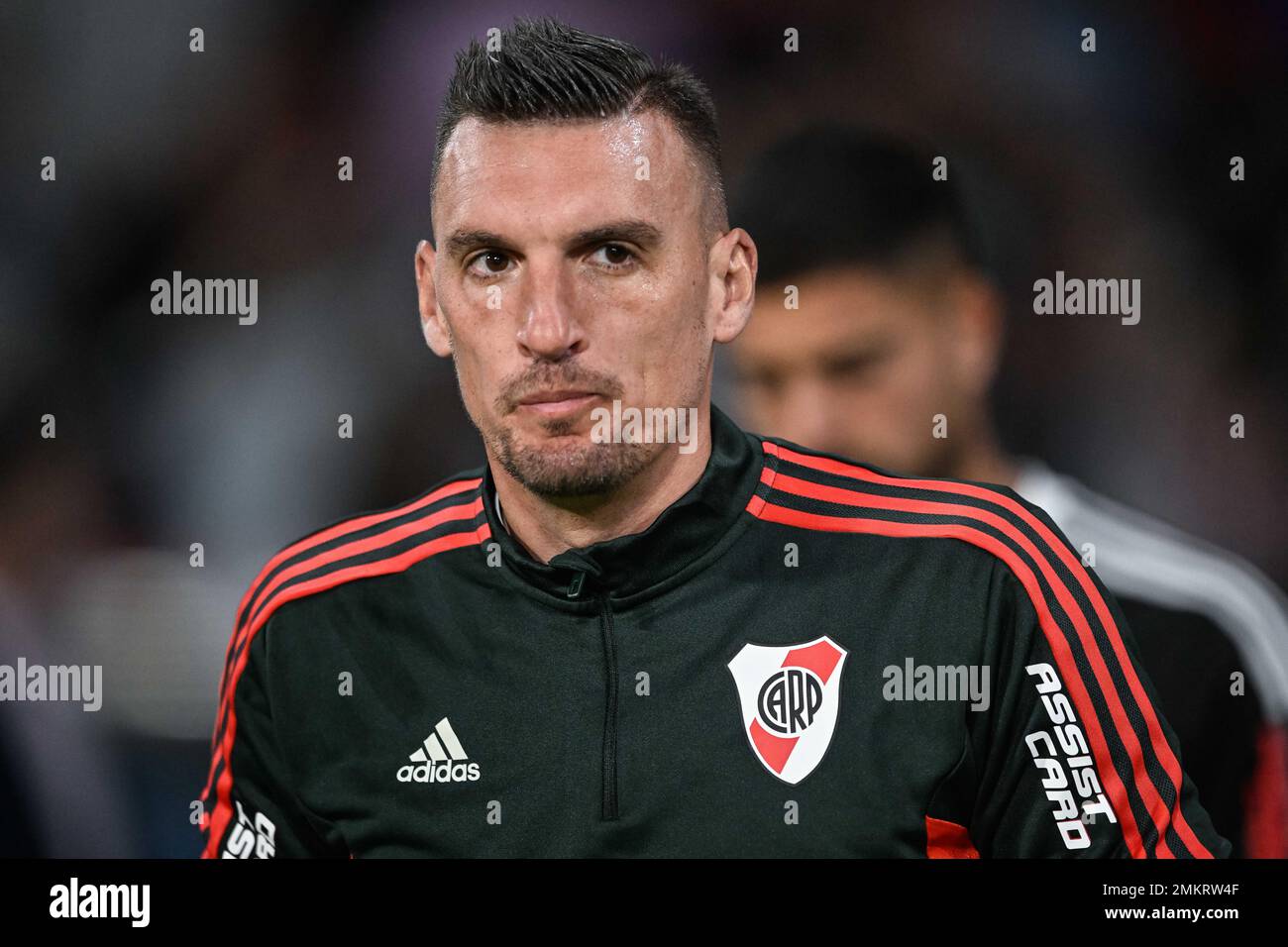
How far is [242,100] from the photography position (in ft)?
8.95

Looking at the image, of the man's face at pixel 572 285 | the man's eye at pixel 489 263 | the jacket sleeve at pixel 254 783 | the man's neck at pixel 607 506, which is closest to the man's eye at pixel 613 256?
the man's face at pixel 572 285

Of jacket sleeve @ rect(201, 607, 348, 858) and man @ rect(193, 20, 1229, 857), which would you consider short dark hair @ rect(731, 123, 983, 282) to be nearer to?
man @ rect(193, 20, 1229, 857)

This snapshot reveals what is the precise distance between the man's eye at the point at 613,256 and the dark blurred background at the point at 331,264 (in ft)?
2.51

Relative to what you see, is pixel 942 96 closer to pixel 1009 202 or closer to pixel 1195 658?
pixel 1009 202

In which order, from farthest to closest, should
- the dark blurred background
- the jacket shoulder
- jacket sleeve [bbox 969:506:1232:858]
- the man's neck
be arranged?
the dark blurred background → the jacket shoulder → the man's neck → jacket sleeve [bbox 969:506:1232:858]

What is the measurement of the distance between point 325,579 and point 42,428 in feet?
2.82

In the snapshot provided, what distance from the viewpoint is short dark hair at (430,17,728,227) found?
6.60 ft

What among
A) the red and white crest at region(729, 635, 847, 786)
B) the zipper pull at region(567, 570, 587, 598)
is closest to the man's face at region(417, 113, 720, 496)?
the zipper pull at region(567, 570, 587, 598)

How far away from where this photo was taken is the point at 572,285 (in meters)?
1.97

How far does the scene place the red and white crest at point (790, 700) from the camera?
1962 mm

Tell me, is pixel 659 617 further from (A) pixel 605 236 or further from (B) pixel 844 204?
(B) pixel 844 204

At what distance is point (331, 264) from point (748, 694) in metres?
1.31

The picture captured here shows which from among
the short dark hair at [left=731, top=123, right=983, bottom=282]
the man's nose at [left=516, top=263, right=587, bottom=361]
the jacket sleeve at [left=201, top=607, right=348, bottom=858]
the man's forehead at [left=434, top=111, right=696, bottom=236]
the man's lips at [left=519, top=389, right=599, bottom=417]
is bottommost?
the jacket sleeve at [left=201, top=607, right=348, bottom=858]
